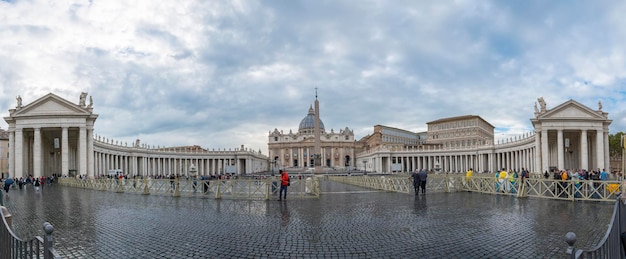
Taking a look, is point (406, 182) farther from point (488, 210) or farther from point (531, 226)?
point (531, 226)

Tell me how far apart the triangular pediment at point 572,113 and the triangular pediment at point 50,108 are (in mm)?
60539

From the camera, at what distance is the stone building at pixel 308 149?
136250mm

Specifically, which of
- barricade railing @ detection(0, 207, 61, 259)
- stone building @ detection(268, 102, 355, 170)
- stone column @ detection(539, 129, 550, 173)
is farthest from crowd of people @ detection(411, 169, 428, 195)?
stone building @ detection(268, 102, 355, 170)

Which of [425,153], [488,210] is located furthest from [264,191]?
[425,153]

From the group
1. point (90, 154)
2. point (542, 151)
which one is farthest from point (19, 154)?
point (542, 151)

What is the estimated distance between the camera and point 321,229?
11.4 m

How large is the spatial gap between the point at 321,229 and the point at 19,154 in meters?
50.6

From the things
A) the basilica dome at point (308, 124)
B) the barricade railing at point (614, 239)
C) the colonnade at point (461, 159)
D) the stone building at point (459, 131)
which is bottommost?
the colonnade at point (461, 159)

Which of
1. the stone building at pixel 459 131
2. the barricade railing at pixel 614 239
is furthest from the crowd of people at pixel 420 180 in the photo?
the stone building at pixel 459 131

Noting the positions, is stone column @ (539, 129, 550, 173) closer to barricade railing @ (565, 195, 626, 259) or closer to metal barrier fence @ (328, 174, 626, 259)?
metal barrier fence @ (328, 174, 626, 259)

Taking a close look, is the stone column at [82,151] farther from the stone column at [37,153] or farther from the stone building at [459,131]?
the stone building at [459,131]

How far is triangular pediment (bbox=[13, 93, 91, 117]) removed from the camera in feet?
153

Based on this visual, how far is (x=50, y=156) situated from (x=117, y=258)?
5773cm

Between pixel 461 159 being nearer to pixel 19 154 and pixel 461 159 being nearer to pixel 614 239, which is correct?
pixel 19 154
